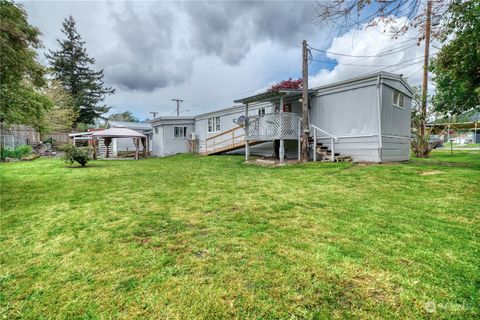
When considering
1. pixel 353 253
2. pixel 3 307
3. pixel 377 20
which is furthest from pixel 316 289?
pixel 377 20

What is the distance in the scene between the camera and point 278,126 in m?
11.3

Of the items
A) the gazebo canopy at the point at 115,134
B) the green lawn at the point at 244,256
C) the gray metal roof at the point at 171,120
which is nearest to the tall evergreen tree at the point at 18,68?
the green lawn at the point at 244,256

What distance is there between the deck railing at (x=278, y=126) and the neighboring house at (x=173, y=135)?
34.1 feet

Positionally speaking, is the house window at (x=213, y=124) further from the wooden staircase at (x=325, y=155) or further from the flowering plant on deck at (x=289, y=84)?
the wooden staircase at (x=325, y=155)

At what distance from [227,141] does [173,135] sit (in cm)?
599

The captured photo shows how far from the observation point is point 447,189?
5.46 meters

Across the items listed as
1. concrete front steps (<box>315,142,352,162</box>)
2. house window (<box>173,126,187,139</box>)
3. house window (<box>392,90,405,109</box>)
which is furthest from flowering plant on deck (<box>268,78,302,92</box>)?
concrete front steps (<box>315,142,352,162</box>)

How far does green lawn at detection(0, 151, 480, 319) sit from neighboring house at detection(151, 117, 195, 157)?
52.1ft

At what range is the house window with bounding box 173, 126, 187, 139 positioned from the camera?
2139 centimetres

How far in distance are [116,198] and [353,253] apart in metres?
4.80

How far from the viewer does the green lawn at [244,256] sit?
193cm

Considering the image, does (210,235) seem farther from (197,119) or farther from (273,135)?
(197,119)

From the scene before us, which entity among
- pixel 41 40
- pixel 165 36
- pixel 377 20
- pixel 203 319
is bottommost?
pixel 203 319

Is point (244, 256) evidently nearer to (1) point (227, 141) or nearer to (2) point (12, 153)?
(1) point (227, 141)
